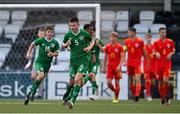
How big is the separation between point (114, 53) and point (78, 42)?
18.2 feet

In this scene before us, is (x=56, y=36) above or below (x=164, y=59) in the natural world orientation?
above

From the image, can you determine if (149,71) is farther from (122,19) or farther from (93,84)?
(122,19)

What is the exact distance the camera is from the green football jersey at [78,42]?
52.3ft

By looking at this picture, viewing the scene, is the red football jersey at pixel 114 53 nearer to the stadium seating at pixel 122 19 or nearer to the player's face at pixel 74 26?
the player's face at pixel 74 26

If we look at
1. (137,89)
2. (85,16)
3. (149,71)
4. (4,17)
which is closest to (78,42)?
(137,89)

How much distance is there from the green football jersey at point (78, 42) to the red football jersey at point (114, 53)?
5.29 meters

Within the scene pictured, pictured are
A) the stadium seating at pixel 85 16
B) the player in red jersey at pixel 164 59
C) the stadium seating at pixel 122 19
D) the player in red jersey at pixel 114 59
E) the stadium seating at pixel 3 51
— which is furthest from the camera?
the stadium seating at pixel 122 19

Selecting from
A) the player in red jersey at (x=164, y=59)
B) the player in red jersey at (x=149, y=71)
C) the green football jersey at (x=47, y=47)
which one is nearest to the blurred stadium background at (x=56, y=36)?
the player in red jersey at (x=149, y=71)

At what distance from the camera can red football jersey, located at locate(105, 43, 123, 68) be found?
70.0ft

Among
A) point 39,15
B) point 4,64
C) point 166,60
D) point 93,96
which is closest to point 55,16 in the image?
point 39,15

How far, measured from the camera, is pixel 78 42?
52.4 ft

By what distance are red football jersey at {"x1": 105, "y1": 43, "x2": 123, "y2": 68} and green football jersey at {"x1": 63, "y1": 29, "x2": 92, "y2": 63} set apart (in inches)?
208

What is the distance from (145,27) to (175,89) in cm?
467

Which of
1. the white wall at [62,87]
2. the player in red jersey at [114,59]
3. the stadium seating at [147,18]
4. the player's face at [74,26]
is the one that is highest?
the stadium seating at [147,18]
